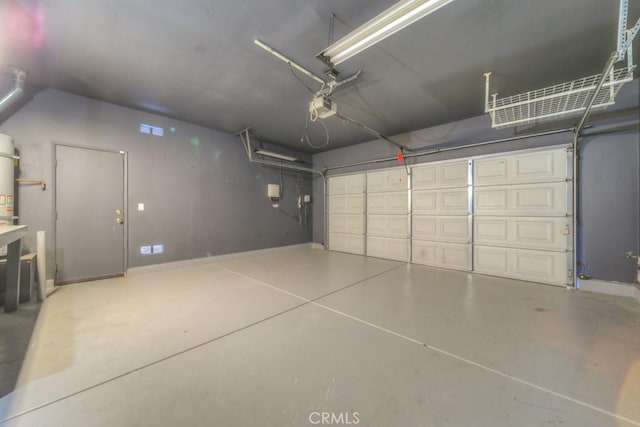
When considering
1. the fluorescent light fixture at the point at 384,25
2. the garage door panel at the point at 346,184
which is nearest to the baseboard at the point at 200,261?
the garage door panel at the point at 346,184

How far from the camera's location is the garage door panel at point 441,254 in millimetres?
4285

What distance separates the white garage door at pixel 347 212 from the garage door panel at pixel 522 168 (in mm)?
2516

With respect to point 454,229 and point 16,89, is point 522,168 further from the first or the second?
point 16,89

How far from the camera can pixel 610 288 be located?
10.1ft

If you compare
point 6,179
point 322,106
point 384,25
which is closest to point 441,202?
point 322,106

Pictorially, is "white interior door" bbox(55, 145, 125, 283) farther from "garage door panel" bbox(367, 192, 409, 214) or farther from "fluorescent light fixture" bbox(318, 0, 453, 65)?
"garage door panel" bbox(367, 192, 409, 214)

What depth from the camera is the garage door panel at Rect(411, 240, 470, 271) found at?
429 cm

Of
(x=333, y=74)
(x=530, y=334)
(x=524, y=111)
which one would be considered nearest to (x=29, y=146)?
(x=333, y=74)

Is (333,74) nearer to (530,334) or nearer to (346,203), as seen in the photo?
(530,334)

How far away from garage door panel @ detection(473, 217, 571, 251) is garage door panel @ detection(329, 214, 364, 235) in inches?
97.4

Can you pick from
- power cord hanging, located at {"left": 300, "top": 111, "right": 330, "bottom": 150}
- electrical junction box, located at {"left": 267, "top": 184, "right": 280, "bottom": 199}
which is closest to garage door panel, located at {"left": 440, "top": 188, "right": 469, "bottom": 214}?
power cord hanging, located at {"left": 300, "top": 111, "right": 330, "bottom": 150}

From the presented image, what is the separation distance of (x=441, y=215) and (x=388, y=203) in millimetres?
1167

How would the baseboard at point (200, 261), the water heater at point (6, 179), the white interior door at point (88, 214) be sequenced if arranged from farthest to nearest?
the baseboard at point (200, 261)
the white interior door at point (88, 214)
the water heater at point (6, 179)

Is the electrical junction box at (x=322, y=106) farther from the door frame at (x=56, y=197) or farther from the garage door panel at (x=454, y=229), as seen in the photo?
the door frame at (x=56, y=197)
